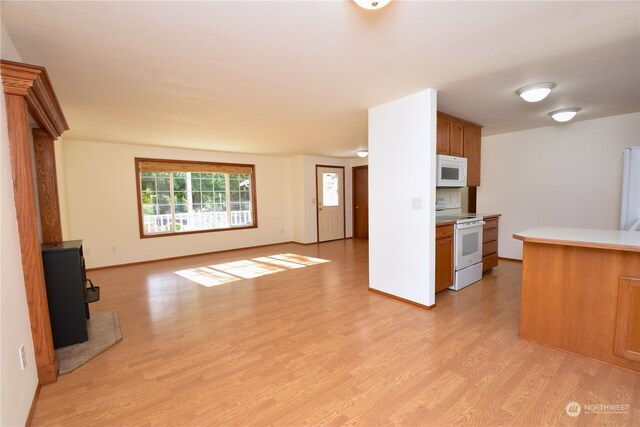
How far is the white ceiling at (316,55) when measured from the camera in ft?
5.29

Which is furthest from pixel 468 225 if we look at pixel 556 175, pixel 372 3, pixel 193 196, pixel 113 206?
pixel 113 206

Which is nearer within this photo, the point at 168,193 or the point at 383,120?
the point at 383,120

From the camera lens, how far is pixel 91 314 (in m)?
3.06

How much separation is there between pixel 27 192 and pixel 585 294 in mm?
3915

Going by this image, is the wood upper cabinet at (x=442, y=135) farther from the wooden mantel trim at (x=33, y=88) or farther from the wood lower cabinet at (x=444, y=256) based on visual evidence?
the wooden mantel trim at (x=33, y=88)

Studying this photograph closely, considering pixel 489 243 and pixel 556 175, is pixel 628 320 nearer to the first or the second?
pixel 489 243

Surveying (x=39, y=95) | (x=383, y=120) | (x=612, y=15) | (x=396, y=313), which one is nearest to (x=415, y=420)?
(x=396, y=313)

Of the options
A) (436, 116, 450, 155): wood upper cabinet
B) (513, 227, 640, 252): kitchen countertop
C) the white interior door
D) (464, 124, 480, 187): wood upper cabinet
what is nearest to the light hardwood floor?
(513, 227, 640, 252): kitchen countertop

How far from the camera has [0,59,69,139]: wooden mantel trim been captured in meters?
1.65

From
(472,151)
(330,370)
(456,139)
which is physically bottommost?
(330,370)

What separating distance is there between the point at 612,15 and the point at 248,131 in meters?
3.93

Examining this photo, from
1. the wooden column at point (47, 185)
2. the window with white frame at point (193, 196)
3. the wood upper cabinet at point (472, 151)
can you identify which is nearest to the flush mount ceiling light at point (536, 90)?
the wood upper cabinet at point (472, 151)

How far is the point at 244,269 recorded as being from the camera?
494 cm

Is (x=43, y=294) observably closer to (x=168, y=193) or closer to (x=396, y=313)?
(x=396, y=313)
